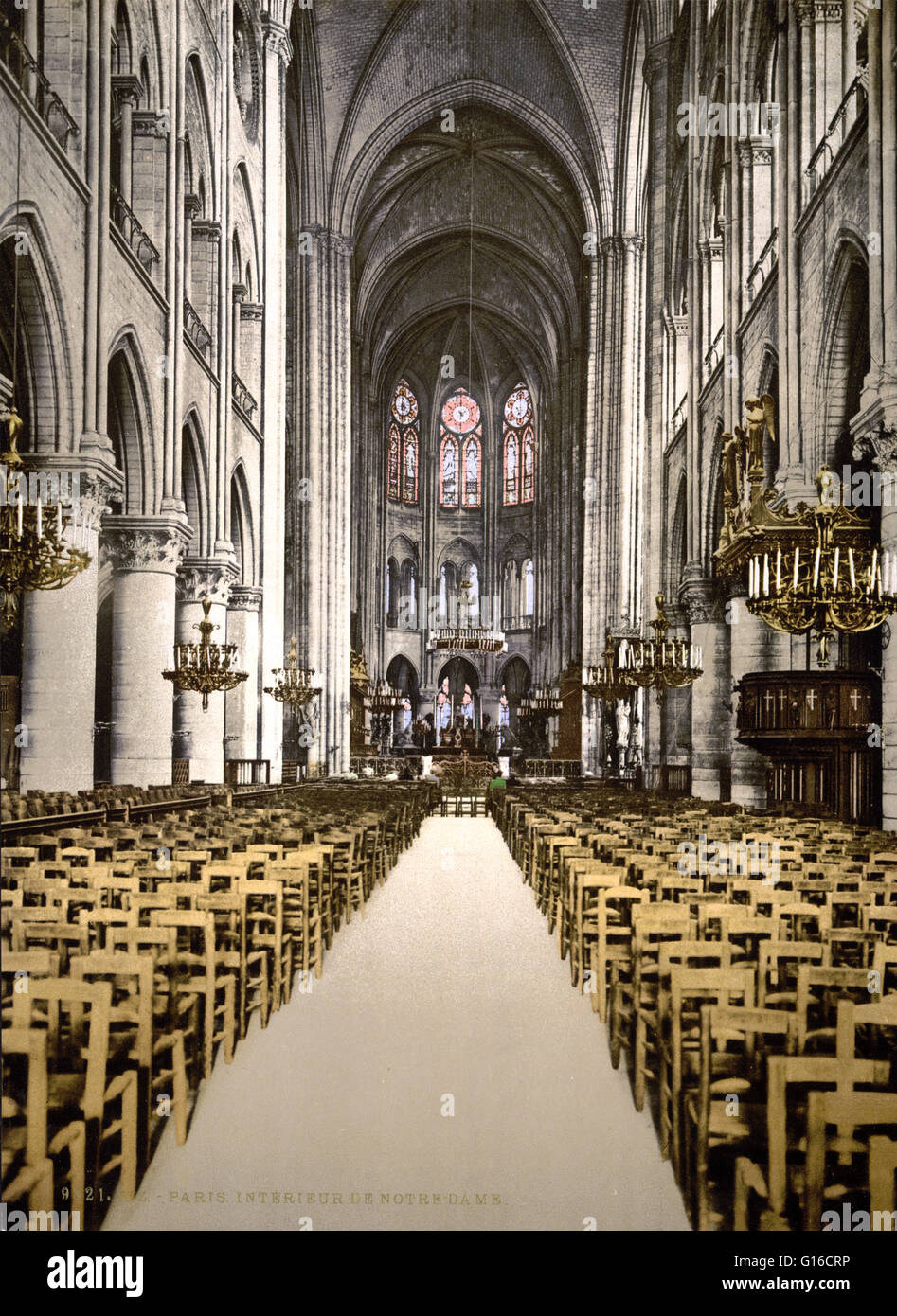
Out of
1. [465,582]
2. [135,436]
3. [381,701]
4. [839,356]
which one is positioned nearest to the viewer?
[839,356]

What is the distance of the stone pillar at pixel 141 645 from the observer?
16.6m

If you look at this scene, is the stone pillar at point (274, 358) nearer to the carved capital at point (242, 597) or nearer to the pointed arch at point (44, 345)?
the carved capital at point (242, 597)

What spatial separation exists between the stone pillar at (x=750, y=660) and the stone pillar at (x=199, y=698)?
9.42 metres

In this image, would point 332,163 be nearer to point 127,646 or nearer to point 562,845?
point 127,646

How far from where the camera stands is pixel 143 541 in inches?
659

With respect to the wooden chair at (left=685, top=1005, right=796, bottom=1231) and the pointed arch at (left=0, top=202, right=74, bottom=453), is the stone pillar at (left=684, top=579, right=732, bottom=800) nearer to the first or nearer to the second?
the pointed arch at (left=0, top=202, right=74, bottom=453)

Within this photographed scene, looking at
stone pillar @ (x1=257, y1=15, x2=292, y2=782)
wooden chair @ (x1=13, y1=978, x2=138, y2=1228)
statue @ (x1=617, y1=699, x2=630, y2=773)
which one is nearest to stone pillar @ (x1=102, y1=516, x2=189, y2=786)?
stone pillar @ (x1=257, y1=15, x2=292, y2=782)

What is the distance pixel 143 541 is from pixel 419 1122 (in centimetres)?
1334

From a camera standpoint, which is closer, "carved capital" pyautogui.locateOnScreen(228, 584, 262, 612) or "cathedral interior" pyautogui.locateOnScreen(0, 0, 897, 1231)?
"cathedral interior" pyautogui.locateOnScreen(0, 0, 897, 1231)

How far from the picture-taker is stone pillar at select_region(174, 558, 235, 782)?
2023 cm

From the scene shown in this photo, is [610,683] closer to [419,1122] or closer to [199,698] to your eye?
[199,698]

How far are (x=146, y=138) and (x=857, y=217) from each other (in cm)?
1086

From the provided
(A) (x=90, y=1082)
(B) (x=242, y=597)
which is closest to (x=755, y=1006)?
(A) (x=90, y=1082)

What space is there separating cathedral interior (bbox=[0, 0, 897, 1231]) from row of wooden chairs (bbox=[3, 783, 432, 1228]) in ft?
0.13
